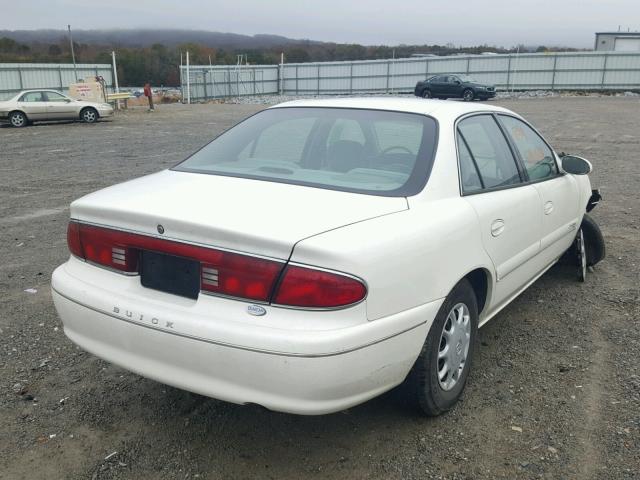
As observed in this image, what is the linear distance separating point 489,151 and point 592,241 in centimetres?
203

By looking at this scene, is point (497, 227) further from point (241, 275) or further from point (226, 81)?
point (226, 81)

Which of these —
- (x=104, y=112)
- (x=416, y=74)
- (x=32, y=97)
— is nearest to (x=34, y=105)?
(x=32, y=97)

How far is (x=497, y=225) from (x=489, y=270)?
266 mm

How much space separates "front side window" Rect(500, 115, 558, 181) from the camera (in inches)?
158

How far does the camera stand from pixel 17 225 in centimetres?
696

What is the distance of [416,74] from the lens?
43531mm

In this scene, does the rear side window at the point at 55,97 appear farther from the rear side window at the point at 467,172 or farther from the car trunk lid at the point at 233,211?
the rear side window at the point at 467,172

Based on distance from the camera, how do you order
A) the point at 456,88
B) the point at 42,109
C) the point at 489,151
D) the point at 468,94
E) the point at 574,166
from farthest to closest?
the point at 456,88
the point at 468,94
the point at 42,109
the point at 574,166
the point at 489,151

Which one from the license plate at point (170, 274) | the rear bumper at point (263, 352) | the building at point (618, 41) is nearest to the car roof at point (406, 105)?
the rear bumper at point (263, 352)

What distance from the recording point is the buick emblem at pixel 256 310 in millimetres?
2327

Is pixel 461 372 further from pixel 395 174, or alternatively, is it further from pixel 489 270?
pixel 395 174

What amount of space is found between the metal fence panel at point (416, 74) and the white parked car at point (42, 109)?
1719 cm

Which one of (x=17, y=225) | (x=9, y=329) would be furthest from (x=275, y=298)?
(x=17, y=225)

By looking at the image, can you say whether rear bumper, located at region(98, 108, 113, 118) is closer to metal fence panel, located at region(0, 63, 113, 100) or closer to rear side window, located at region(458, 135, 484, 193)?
metal fence panel, located at region(0, 63, 113, 100)
